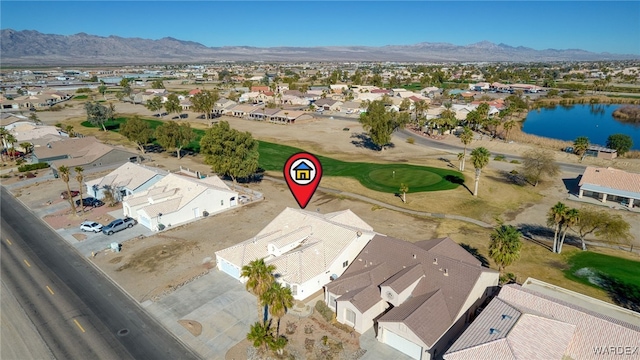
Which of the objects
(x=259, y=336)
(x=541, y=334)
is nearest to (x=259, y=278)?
(x=259, y=336)

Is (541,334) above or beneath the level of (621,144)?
beneath

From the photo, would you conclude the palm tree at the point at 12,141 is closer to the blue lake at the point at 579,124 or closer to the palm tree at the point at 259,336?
the palm tree at the point at 259,336

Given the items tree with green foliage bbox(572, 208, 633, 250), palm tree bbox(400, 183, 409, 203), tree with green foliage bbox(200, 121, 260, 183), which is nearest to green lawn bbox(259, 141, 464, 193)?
palm tree bbox(400, 183, 409, 203)

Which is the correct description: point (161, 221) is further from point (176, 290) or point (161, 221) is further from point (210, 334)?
point (210, 334)

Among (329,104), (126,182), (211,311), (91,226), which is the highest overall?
(329,104)

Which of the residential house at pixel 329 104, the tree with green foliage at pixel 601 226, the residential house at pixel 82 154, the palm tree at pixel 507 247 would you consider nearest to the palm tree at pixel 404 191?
the tree with green foliage at pixel 601 226

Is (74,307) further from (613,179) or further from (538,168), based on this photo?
(613,179)
